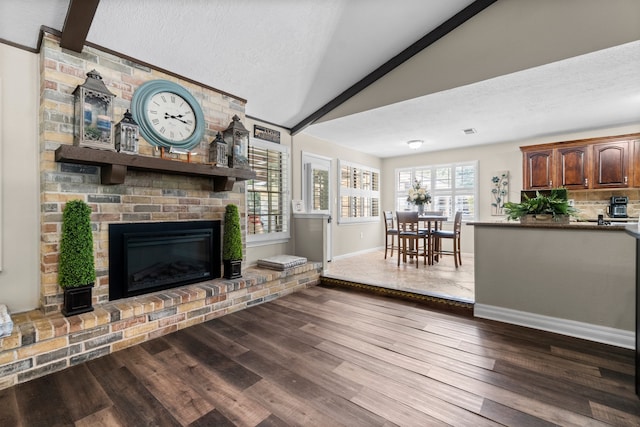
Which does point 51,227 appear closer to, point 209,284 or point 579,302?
point 209,284

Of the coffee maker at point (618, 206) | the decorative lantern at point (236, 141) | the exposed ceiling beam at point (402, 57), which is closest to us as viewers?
the exposed ceiling beam at point (402, 57)

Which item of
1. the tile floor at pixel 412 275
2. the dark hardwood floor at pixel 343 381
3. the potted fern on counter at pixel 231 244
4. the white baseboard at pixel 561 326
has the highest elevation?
the potted fern on counter at pixel 231 244

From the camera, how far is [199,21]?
248 centimetres

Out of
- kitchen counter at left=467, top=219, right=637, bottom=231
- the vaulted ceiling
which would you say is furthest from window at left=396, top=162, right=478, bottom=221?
kitchen counter at left=467, top=219, right=637, bottom=231

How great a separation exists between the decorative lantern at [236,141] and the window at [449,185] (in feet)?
15.1

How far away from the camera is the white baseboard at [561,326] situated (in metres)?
2.26

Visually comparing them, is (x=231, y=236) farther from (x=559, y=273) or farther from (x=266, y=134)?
(x=559, y=273)

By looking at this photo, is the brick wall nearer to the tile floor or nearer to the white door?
the white door

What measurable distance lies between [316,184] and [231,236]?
2.27m

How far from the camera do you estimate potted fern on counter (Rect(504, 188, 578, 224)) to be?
2703mm

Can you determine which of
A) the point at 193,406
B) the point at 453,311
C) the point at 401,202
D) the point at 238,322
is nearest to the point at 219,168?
the point at 238,322

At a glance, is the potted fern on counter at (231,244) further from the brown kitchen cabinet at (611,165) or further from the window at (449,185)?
the brown kitchen cabinet at (611,165)

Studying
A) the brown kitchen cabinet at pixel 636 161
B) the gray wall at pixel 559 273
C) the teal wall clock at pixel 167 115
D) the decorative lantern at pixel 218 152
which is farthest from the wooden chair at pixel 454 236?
the teal wall clock at pixel 167 115

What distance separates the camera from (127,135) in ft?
8.14
